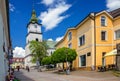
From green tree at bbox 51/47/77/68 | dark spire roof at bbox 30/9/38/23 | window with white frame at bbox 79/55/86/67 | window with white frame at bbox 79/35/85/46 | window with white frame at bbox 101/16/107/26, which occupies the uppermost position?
dark spire roof at bbox 30/9/38/23

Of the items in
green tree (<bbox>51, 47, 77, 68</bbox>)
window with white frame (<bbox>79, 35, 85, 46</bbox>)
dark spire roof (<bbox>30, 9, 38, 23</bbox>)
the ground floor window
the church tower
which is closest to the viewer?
green tree (<bbox>51, 47, 77, 68</bbox>)

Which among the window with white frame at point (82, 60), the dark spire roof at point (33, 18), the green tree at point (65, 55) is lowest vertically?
the window with white frame at point (82, 60)

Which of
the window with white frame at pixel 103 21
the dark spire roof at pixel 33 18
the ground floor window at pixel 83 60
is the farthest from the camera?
the dark spire roof at pixel 33 18

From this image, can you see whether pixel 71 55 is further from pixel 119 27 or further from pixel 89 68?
pixel 119 27

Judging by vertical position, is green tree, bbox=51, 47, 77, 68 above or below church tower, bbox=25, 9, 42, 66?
below

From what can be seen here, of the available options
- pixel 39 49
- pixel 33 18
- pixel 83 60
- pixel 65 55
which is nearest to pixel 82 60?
pixel 83 60

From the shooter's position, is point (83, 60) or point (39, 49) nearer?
point (83, 60)

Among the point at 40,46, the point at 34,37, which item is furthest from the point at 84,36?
the point at 34,37

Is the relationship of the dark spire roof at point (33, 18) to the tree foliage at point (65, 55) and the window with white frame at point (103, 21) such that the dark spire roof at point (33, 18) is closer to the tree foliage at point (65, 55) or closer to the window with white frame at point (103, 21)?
the tree foliage at point (65, 55)

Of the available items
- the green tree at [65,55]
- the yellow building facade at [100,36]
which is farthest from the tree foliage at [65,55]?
the yellow building facade at [100,36]

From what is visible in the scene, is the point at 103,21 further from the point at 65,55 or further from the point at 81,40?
the point at 65,55

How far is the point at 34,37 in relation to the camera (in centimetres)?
11975

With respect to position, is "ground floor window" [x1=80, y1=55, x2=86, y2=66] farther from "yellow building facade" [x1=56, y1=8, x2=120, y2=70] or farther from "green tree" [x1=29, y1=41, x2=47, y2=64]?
"green tree" [x1=29, y1=41, x2=47, y2=64]

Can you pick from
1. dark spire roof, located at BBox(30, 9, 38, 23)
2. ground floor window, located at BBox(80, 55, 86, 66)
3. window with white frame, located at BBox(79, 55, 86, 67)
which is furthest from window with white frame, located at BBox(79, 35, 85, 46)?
dark spire roof, located at BBox(30, 9, 38, 23)
